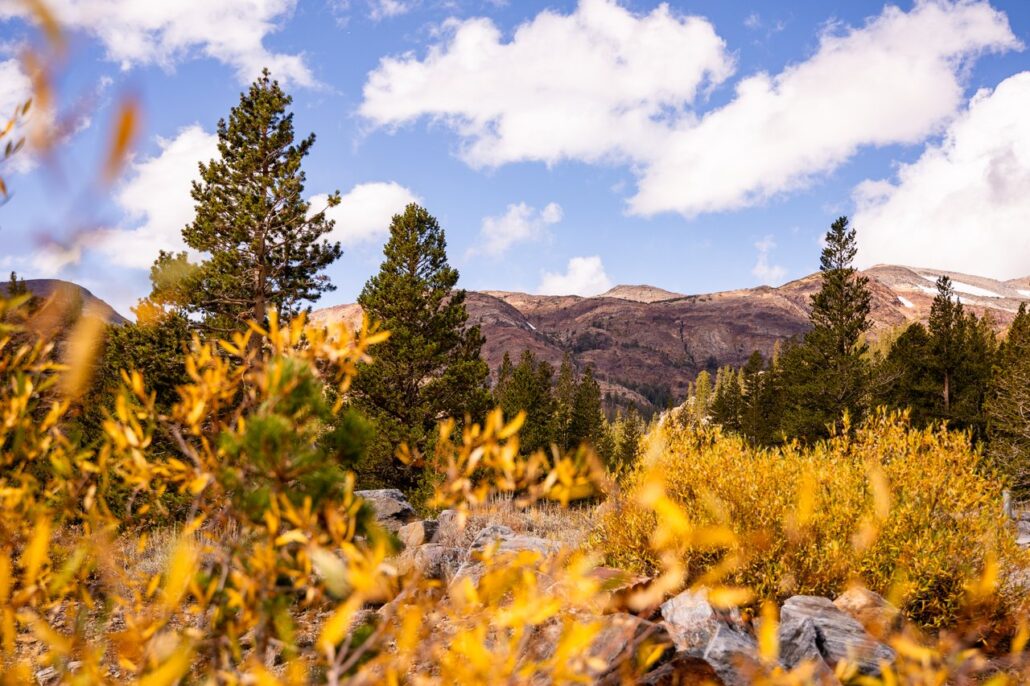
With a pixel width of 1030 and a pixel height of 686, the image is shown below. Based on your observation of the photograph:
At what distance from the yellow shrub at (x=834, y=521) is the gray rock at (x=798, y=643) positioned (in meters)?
0.80

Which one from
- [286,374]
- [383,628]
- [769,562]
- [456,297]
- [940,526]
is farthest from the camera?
[456,297]

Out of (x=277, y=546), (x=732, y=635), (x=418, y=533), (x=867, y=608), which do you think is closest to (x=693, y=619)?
(x=732, y=635)

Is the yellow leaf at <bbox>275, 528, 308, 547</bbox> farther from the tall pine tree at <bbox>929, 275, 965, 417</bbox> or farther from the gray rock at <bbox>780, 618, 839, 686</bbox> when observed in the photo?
the tall pine tree at <bbox>929, 275, 965, 417</bbox>

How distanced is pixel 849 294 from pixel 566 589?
31868 mm

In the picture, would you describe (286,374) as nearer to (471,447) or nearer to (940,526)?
(471,447)

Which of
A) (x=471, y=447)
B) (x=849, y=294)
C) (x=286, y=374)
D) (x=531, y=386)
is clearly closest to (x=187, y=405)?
(x=286, y=374)

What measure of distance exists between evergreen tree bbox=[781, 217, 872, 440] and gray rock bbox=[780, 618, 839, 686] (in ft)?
83.9

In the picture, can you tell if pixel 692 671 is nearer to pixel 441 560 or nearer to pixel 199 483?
pixel 199 483

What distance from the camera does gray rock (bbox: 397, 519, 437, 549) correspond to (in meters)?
9.22

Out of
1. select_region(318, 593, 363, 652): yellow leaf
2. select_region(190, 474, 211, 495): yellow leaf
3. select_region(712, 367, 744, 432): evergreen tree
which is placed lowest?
select_region(712, 367, 744, 432): evergreen tree

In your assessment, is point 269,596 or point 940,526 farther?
point 940,526

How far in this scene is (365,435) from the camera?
1.78 m

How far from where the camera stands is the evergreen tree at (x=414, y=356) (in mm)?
17328

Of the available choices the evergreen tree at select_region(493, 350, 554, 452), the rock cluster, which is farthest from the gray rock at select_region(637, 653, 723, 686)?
the evergreen tree at select_region(493, 350, 554, 452)
